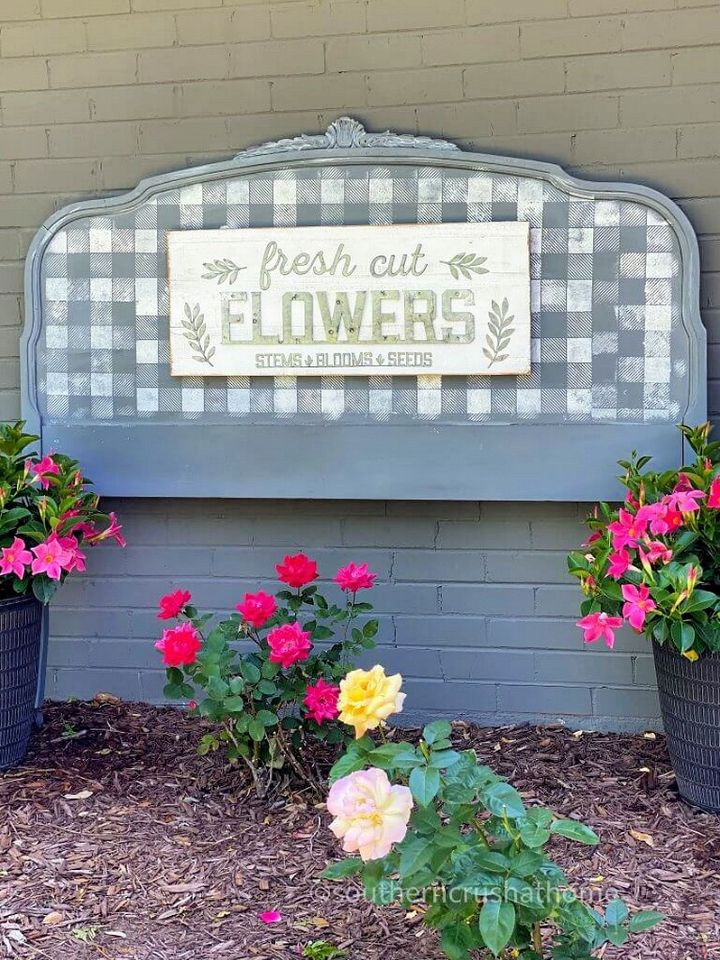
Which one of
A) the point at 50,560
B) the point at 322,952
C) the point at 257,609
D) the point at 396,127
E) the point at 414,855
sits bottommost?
the point at 322,952

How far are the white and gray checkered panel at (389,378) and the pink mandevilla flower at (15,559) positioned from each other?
2.05ft

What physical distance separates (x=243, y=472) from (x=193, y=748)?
858 mm

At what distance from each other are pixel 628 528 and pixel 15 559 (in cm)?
163

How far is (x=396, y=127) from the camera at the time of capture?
311 centimetres

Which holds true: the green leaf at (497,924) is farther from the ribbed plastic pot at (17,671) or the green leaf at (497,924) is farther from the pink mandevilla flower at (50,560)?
the ribbed plastic pot at (17,671)

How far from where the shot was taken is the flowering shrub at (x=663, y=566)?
95.5 inches

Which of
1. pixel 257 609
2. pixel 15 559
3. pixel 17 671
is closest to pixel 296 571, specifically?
pixel 257 609

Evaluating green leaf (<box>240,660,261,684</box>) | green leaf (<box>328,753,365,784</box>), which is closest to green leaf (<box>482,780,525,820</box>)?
green leaf (<box>328,753,365,784</box>)

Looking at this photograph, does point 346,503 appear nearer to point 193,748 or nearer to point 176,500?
point 176,500

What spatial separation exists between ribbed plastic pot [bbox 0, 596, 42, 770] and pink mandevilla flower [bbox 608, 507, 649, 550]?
1.63 m

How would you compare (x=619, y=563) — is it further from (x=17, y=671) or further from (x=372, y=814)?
(x=17, y=671)

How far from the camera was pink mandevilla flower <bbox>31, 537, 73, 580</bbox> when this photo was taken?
2.76 meters

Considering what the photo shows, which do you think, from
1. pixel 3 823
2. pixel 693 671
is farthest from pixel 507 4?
pixel 3 823

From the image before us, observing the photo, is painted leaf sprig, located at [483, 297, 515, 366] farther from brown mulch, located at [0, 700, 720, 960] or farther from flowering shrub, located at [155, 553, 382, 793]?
brown mulch, located at [0, 700, 720, 960]
